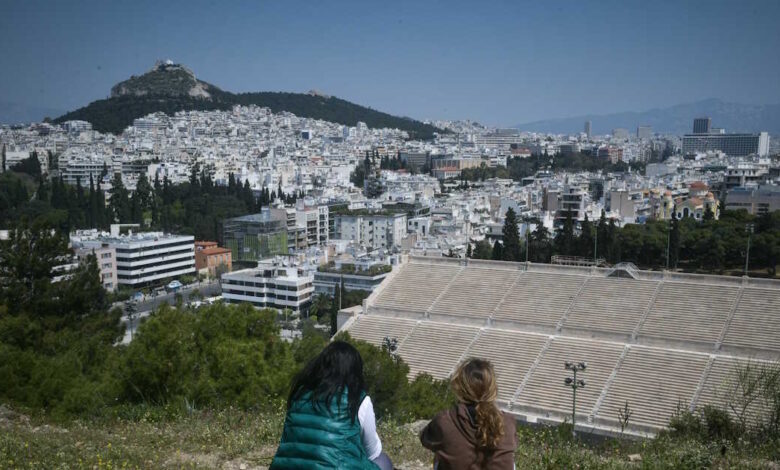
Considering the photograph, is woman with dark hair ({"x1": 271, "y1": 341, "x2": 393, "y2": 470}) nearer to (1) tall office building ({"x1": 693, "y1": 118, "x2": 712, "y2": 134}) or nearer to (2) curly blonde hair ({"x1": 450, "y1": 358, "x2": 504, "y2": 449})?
(2) curly blonde hair ({"x1": 450, "y1": 358, "x2": 504, "y2": 449})

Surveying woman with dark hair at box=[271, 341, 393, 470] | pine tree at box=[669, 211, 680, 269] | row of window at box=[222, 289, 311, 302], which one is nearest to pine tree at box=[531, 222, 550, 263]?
pine tree at box=[669, 211, 680, 269]

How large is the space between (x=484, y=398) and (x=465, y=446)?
21 cm

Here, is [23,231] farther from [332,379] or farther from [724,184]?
[724,184]

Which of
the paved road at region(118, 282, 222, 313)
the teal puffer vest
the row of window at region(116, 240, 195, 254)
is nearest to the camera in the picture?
the teal puffer vest

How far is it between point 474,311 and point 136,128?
11164cm

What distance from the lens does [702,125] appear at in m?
158

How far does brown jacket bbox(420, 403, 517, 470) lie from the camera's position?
2742 mm

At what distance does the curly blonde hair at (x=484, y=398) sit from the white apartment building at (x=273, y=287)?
30479 millimetres

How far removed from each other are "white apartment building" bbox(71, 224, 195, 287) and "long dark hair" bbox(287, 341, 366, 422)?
38204 mm

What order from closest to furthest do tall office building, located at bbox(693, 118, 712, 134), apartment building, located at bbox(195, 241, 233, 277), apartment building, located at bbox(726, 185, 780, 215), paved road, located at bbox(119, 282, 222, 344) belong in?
paved road, located at bbox(119, 282, 222, 344) → apartment building, located at bbox(195, 241, 233, 277) → apartment building, located at bbox(726, 185, 780, 215) → tall office building, located at bbox(693, 118, 712, 134)

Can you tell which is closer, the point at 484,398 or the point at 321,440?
the point at 321,440

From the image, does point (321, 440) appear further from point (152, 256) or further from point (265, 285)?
point (152, 256)

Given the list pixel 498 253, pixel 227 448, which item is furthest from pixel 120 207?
pixel 227 448

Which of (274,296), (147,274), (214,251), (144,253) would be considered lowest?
(274,296)
